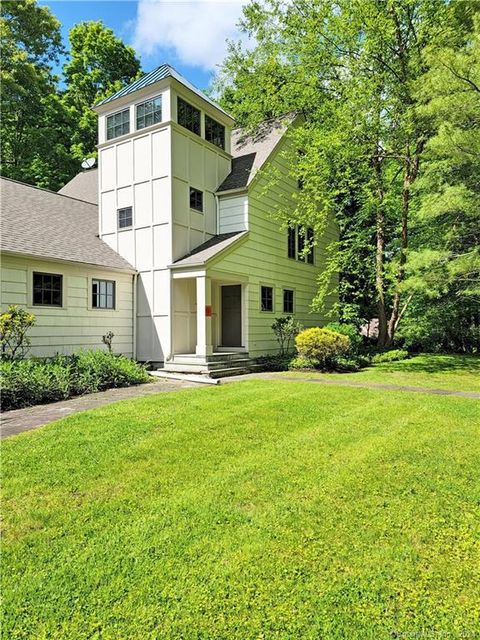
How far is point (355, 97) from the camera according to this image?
13.9 m

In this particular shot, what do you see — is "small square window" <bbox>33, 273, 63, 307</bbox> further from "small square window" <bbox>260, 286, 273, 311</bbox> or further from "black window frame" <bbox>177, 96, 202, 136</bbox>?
"small square window" <bbox>260, 286, 273, 311</bbox>

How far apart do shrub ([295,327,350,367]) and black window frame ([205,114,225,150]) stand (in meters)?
7.65

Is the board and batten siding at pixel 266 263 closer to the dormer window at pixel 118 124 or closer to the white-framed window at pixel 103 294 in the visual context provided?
the white-framed window at pixel 103 294

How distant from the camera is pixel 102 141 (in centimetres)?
1402

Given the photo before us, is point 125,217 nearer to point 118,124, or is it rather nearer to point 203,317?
point 118,124

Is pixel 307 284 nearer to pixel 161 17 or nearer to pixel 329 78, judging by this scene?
pixel 329 78

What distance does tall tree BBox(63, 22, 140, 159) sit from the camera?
25125 millimetres

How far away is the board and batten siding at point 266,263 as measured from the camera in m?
13.6

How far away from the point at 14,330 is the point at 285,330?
8776 mm

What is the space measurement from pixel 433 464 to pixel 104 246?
39.0 ft

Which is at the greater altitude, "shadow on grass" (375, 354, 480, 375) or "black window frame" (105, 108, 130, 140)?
"black window frame" (105, 108, 130, 140)

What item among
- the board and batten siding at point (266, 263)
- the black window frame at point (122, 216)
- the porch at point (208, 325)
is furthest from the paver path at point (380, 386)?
the black window frame at point (122, 216)

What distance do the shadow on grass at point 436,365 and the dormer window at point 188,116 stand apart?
9.93 metres

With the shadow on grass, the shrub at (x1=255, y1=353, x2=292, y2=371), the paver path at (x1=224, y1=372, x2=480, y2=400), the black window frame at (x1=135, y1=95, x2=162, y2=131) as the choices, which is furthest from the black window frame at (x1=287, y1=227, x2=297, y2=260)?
the paver path at (x1=224, y1=372, x2=480, y2=400)
